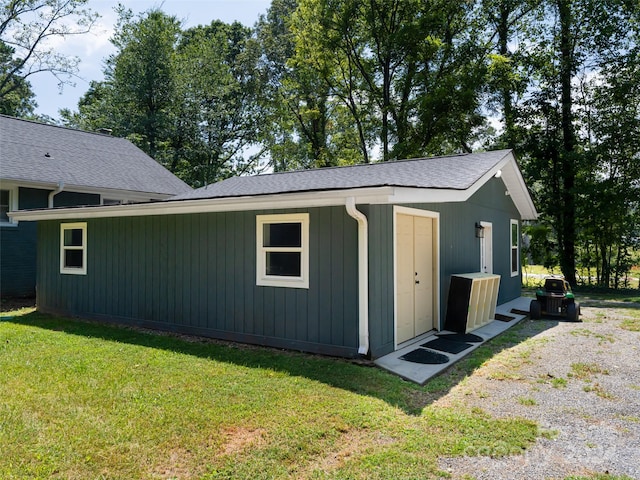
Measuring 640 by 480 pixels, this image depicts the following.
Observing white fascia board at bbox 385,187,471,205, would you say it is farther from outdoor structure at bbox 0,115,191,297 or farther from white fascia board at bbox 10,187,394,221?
outdoor structure at bbox 0,115,191,297

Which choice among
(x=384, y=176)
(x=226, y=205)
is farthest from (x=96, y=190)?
(x=384, y=176)

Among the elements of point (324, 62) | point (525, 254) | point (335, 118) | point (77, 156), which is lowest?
point (525, 254)

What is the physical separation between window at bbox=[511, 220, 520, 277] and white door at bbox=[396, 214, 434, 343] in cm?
499

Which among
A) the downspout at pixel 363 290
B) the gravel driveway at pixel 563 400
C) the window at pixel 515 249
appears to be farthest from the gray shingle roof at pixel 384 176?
the window at pixel 515 249

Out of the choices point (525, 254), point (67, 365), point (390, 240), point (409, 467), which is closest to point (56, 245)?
point (67, 365)

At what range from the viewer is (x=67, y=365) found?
4723 millimetres

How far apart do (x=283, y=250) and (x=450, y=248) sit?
10.3 feet

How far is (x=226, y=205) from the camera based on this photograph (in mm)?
5688

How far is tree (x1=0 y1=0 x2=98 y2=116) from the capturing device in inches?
694

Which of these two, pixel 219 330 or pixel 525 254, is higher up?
pixel 525 254

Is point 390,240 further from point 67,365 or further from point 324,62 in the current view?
point 324,62

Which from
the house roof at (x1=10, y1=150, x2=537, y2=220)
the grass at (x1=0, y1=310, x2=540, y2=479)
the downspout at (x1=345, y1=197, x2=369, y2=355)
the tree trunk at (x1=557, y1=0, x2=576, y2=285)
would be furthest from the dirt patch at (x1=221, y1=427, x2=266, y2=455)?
the tree trunk at (x1=557, y1=0, x2=576, y2=285)

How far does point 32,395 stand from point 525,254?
16012 millimetres

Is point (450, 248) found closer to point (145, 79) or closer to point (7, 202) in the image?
point (7, 202)
